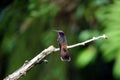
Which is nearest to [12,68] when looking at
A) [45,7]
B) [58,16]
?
[45,7]

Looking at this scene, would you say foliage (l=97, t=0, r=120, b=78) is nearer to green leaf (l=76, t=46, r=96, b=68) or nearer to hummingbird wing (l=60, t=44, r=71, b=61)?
green leaf (l=76, t=46, r=96, b=68)

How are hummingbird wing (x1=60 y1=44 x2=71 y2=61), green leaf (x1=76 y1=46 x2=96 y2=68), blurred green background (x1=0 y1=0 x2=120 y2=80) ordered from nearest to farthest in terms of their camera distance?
hummingbird wing (x1=60 y1=44 x2=71 y2=61), blurred green background (x1=0 y1=0 x2=120 y2=80), green leaf (x1=76 y1=46 x2=96 y2=68)

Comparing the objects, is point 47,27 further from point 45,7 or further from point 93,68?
point 93,68

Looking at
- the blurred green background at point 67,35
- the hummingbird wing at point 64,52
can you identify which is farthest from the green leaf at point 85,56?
the hummingbird wing at point 64,52

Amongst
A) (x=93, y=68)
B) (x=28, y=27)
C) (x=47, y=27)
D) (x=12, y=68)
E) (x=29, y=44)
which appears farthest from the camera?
(x=93, y=68)

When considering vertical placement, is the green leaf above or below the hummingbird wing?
below

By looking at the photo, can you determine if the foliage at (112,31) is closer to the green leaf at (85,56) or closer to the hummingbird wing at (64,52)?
the green leaf at (85,56)

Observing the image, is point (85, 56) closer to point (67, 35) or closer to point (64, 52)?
point (67, 35)

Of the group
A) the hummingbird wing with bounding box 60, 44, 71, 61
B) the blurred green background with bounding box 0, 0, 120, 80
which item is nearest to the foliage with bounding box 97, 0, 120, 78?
the blurred green background with bounding box 0, 0, 120, 80
